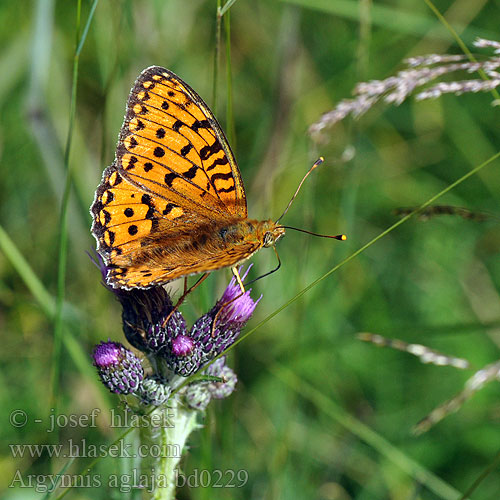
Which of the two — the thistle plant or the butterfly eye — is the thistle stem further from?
the butterfly eye

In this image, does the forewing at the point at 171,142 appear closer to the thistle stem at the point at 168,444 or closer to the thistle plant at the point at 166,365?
the thistle plant at the point at 166,365

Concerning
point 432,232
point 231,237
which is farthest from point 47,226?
point 432,232

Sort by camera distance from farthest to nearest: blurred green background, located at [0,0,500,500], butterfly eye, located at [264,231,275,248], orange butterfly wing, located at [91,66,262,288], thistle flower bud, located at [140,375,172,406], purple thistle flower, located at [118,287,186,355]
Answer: blurred green background, located at [0,0,500,500]
butterfly eye, located at [264,231,275,248]
orange butterfly wing, located at [91,66,262,288]
purple thistle flower, located at [118,287,186,355]
thistle flower bud, located at [140,375,172,406]

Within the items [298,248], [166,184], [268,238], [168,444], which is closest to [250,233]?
[268,238]

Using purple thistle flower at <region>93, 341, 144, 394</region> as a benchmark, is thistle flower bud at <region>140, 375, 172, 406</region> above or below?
below

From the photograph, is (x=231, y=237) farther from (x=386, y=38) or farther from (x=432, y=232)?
(x=386, y=38)

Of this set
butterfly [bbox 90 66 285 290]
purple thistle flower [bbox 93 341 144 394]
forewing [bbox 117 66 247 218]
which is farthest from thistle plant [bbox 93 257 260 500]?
forewing [bbox 117 66 247 218]

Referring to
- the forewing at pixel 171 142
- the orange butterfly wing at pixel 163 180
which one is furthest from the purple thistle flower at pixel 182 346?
the forewing at pixel 171 142

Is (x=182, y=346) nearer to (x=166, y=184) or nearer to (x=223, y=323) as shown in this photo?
(x=223, y=323)
